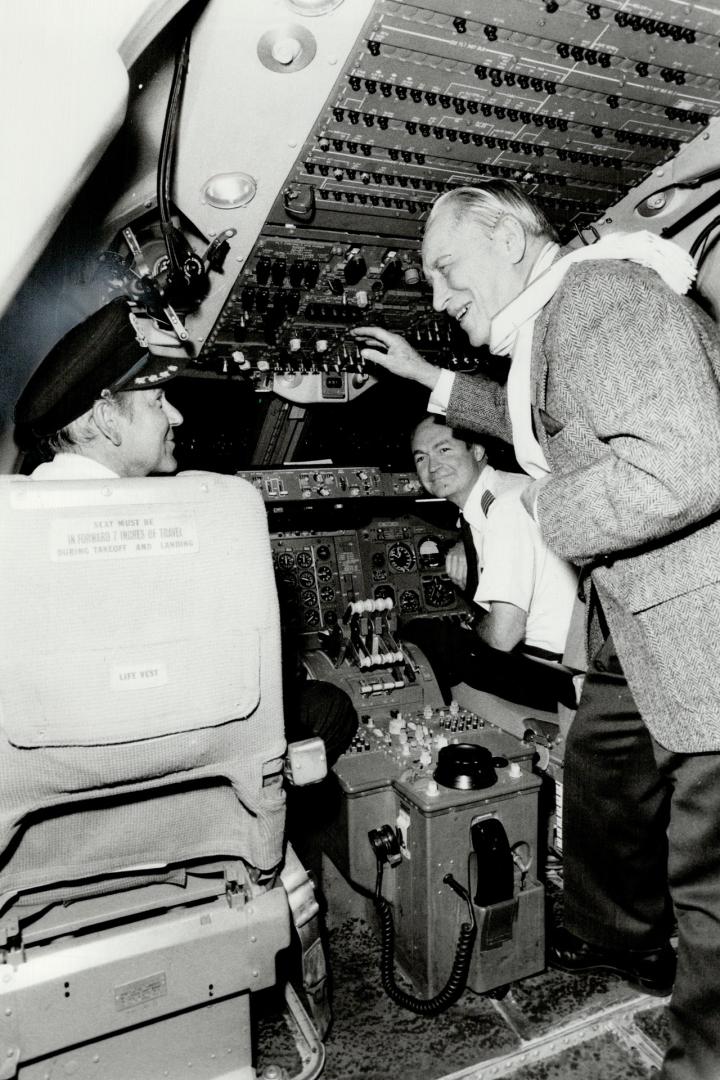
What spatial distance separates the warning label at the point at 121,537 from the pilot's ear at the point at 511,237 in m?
1.05

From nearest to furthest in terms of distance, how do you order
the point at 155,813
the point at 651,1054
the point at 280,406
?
the point at 155,813 → the point at 651,1054 → the point at 280,406

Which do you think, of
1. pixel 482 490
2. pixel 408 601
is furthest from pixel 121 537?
pixel 408 601

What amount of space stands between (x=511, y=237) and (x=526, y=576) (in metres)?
1.03

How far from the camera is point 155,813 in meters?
1.21

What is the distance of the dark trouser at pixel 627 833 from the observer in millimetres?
1195

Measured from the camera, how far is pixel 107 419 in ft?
5.41

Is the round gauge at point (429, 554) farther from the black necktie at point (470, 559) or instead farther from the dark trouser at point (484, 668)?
the black necktie at point (470, 559)

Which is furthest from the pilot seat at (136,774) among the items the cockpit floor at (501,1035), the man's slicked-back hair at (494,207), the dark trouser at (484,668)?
the dark trouser at (484,668)

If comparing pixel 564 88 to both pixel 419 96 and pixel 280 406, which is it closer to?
pixel 419 96

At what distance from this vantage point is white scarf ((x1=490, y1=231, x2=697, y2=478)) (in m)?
1.26

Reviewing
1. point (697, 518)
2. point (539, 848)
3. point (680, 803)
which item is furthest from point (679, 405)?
point (539, 848)

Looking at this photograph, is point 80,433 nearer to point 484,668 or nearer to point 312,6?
point 312,6

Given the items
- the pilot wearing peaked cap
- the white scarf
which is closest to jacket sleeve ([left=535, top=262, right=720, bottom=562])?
the white scarf

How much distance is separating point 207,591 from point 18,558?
28 cm
